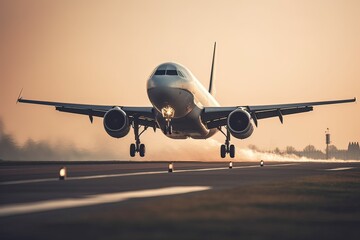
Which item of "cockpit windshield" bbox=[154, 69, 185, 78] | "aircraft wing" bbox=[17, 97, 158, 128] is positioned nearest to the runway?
"cockpit windshield" bbox=[154, 69, 185, 78]

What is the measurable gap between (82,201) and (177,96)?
3566cm

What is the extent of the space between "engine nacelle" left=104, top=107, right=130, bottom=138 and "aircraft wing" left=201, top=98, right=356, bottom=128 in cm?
679

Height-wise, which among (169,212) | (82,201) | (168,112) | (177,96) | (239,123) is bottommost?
(169,212)

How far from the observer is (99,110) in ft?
206

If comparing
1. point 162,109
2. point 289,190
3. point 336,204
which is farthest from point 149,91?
point 336,204

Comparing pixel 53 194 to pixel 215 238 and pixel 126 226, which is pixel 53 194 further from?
pixel 215 238

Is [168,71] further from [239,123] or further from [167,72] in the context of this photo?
[239,123]

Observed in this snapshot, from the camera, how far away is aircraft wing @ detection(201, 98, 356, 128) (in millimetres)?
59156

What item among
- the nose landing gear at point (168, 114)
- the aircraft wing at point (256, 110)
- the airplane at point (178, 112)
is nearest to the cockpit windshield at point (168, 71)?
the airplane at point (178, 112)

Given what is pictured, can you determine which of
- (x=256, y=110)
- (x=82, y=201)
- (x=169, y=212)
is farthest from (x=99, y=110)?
(x=169, y=212)

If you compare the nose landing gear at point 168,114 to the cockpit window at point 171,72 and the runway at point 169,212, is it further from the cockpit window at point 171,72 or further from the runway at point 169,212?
A: the runway at point 169,212

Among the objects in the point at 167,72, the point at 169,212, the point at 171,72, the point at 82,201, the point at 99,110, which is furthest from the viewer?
the point at 99,110

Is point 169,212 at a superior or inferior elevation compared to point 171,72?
inferior

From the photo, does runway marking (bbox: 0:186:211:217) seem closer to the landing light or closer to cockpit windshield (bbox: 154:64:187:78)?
the landing light
